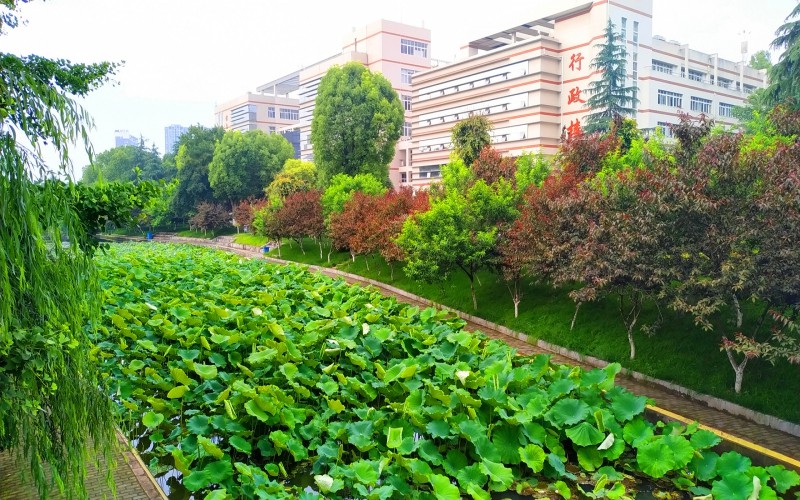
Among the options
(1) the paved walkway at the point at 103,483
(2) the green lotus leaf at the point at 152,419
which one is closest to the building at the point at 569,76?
(2) the green lotus leaf at the point at 152,419

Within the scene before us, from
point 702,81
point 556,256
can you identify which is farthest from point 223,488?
point 702,81

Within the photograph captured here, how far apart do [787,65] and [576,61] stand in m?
17.9

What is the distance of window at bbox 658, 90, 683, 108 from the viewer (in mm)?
37438

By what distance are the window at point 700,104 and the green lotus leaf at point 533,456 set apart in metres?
38.9

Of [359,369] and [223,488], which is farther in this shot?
[359,369]

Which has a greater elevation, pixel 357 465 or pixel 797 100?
pixel 797 100

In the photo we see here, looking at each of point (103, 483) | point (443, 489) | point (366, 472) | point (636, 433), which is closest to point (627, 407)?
point (636, 433)

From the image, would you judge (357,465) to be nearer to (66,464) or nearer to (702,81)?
(66,464)

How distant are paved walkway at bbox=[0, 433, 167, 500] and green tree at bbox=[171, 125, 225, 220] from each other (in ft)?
144

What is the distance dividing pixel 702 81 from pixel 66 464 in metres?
45.6

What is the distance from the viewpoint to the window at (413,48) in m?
55.2

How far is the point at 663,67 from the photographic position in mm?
40125

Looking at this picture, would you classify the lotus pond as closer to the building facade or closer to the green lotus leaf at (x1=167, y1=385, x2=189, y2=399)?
the green lotus leaf at (x1=167, y1=385, x2=189, y2=399)

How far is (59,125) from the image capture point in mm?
3861
